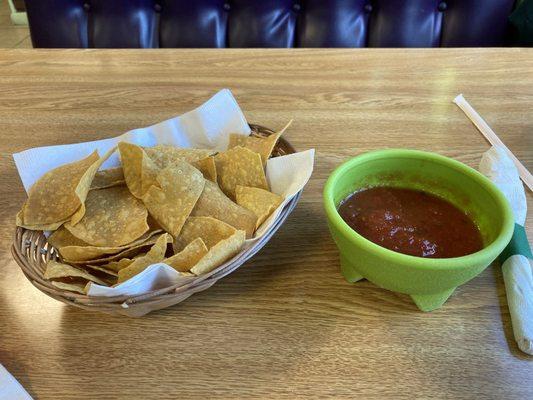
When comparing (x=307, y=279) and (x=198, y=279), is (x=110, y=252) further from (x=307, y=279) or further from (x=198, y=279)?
(x=307, y=279)

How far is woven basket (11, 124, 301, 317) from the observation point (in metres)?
0.52

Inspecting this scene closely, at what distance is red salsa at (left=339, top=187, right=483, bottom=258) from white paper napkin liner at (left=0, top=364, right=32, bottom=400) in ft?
1.37

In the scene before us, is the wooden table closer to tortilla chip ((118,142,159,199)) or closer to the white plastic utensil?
the white plastic utensil

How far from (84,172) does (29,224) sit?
0.36 feet

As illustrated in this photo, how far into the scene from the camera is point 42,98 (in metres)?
1.13

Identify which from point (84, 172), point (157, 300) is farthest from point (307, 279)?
point (84, 172)

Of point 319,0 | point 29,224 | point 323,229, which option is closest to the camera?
point 29,224

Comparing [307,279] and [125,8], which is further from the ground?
[125,8]

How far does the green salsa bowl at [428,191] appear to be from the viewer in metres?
0.53

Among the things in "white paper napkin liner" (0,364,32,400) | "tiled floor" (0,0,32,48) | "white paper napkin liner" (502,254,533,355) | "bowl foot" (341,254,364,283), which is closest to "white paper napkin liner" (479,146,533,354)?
"white paper napkin liner" (502,254,533,355)

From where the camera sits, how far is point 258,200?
0.68 m

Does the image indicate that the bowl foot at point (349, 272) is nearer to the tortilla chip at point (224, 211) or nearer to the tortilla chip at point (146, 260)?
the tortilla chip at point (224, 211)

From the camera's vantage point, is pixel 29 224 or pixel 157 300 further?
pixel 29 224

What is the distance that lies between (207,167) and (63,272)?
0.87ft
